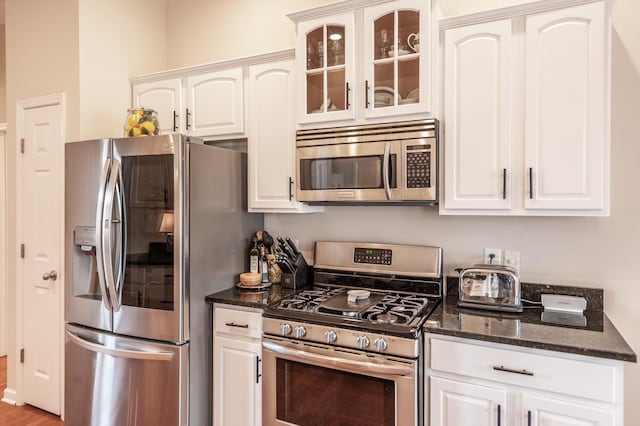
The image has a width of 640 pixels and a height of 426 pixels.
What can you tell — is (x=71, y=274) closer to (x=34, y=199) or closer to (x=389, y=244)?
(x=34, y=199)

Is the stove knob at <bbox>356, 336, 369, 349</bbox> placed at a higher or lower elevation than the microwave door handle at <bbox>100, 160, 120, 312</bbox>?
lower

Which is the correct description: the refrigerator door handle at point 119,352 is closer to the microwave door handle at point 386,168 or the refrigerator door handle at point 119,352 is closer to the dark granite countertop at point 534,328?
the dark granite countertop at point 534,328

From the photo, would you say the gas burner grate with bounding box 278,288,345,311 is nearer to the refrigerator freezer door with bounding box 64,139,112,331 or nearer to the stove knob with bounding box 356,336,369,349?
the stove knob with bounding box 356,336,369,349

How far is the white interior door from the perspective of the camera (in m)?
2.84

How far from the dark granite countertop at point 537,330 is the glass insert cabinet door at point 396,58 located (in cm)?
105

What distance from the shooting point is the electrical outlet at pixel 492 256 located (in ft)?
7.30

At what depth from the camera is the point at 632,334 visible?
1973 mm

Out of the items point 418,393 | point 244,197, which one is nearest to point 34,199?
point 244,197

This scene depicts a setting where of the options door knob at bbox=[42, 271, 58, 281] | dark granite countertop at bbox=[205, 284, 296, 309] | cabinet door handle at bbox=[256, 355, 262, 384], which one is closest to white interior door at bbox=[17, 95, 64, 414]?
door knob at bbox=[42, 271, 58, 281]

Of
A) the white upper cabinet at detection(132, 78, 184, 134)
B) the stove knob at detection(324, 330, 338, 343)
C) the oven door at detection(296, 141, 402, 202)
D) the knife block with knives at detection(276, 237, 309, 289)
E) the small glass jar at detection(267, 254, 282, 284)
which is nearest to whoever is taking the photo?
the stove knob at detection(324, 330, 338, 343)

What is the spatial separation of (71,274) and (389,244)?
1.96 metres

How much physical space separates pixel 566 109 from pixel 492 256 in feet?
2.74

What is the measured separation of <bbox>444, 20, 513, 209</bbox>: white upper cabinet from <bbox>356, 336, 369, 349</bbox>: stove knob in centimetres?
78

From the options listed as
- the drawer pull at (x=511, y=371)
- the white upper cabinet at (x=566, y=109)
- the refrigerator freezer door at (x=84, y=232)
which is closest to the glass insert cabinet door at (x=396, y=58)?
the white upper cabinet at (x=566, y=109)
